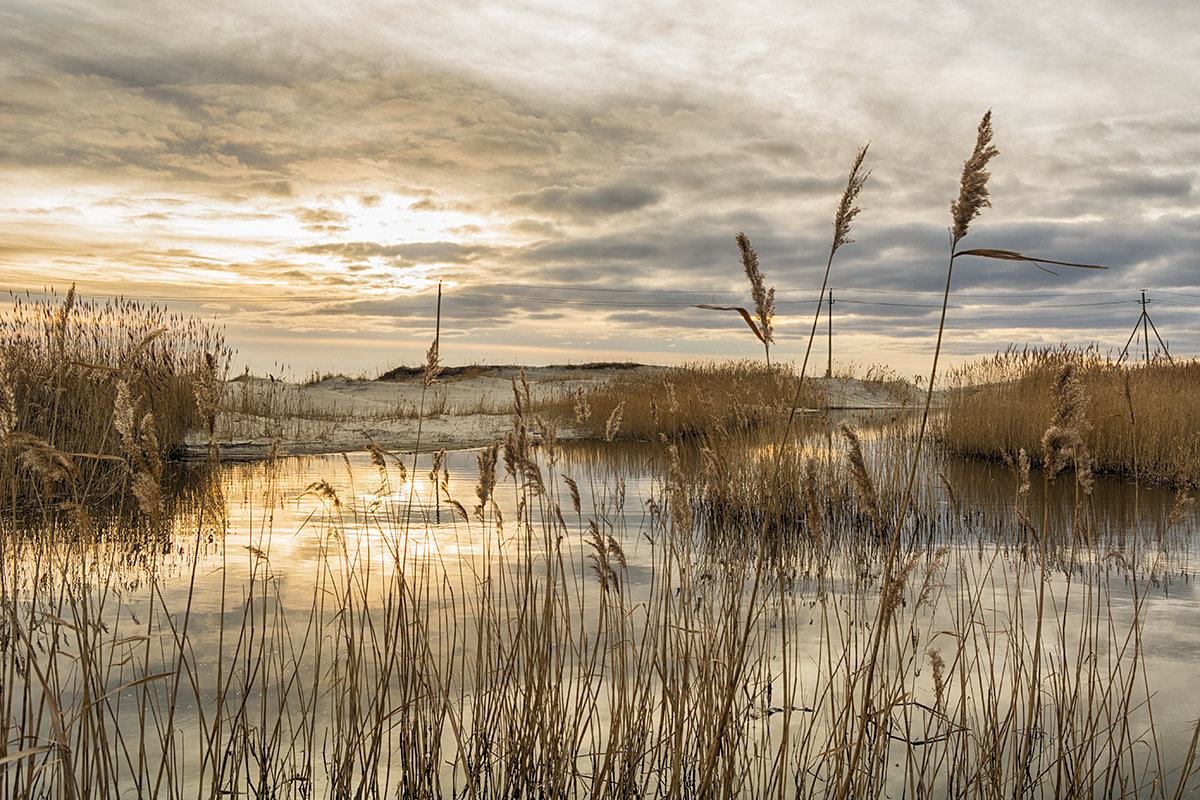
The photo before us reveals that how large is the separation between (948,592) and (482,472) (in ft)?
11.2

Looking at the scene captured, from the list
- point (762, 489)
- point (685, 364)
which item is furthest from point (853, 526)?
point (685, 364)

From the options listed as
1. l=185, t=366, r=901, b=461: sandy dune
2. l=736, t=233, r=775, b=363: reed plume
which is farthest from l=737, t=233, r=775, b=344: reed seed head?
l=185, t=366, r=901, b=461: sandy dune

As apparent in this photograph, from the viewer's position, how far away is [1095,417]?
9797 mm

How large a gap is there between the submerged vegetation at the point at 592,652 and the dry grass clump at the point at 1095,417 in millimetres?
2950

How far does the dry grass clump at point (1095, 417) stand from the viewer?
913cm

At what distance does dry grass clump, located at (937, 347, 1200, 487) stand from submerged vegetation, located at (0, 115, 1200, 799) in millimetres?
2950

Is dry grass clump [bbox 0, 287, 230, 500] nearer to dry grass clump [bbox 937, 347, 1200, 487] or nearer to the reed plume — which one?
the reed plume

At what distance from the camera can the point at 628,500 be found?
26.6 ft

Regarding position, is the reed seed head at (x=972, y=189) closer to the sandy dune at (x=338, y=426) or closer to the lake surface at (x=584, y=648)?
the lake surface at (x=584, y=648)

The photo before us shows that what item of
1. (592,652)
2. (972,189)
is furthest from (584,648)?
(972,189)

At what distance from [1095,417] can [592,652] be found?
339 inches

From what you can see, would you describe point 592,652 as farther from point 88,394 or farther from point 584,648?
point 88,394

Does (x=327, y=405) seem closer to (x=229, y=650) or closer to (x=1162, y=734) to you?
(x=229, y=650)

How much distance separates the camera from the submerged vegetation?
1.96m
